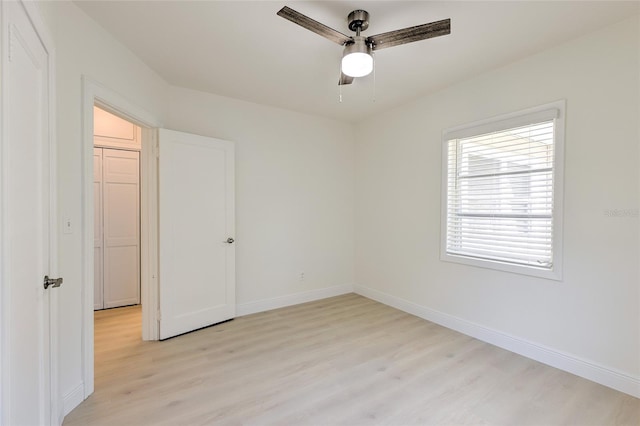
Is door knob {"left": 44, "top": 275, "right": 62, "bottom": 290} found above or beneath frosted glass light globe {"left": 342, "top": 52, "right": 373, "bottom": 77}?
beneath

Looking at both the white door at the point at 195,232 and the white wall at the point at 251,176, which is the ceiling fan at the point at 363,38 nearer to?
the white wall at the point at 251,176

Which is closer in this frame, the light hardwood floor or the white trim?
the light hardwood floor

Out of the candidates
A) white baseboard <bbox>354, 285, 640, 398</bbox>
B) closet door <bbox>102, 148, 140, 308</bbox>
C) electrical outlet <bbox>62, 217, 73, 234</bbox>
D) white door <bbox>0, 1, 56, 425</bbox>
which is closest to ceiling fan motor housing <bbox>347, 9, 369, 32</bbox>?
white door <bbox>0, 1, 56, 425</bbox>

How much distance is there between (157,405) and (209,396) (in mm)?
331

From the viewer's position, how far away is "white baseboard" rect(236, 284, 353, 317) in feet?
12.1

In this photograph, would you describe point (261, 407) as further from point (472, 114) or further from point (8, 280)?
point (472, 114)

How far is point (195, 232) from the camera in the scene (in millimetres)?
3176

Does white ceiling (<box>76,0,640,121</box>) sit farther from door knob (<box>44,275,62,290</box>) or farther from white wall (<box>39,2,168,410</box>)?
door knob (<box>44,275,62,290</box>)

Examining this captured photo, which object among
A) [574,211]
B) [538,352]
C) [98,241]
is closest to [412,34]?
[574,211]

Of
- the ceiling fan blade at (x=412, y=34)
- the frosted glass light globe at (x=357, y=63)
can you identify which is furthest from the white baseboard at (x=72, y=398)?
the ceiling fan blade at (x=412, y=34)

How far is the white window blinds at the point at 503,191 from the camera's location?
2.56 m

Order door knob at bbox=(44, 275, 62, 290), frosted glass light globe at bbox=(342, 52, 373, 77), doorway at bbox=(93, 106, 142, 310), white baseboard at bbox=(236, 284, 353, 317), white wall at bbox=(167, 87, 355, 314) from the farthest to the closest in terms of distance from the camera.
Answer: doorway at bbox=(93, 106, 142, 310) < white baseboard at bbox=(236, 284, 353, 317) < white wall at bbox=(167, 87, 355, 314) < frosted glass light globe at bbox=(342, 52, 373, 77) < door knob at bbox=(44, 275, 62, 290)

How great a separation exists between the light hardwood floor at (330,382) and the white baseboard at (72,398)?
53 mm

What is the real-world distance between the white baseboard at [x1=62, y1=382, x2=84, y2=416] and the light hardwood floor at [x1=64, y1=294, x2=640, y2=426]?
53 mm
